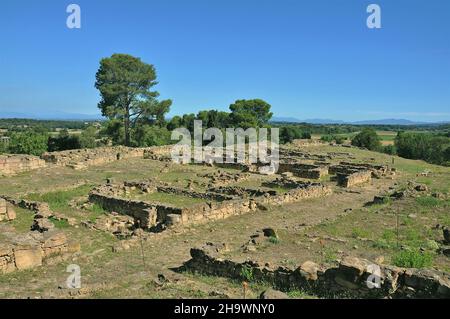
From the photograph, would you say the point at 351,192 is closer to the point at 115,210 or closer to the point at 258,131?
the point at 115,210

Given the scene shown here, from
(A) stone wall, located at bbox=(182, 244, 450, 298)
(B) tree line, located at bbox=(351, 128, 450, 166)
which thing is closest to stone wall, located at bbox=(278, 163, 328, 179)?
(A) stone wall, located at bbox=(182, 244, 450, 298)

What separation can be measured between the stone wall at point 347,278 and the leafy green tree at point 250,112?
44.5 metres

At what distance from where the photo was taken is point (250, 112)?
55.7 meters

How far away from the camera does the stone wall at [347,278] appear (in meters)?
6.90

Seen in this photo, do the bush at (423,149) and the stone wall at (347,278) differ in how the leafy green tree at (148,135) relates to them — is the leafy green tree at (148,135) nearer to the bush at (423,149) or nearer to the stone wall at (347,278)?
the bush at (423,149)

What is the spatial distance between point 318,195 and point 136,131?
26.7m

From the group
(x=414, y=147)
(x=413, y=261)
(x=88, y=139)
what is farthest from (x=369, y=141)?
(x=413, y=261)

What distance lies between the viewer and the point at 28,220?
14727 mm

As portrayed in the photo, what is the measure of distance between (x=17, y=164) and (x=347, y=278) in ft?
78.2

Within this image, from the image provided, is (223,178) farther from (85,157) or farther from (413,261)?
(413,261)

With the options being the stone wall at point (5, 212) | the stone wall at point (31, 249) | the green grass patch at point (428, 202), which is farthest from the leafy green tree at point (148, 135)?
the stone wall at point (31, 249)

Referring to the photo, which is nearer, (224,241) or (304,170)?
(224,241)

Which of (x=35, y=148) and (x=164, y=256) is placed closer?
(x=164, y=256)
